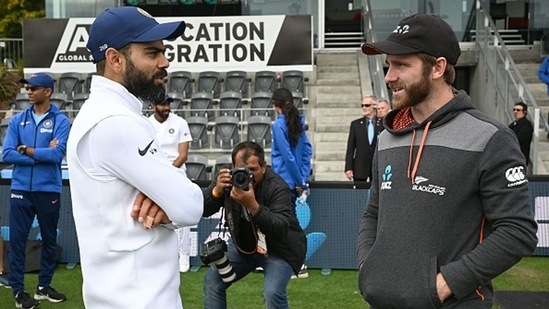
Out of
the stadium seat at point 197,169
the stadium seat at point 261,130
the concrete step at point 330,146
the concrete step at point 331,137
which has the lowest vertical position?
the concrete step at point 330,146

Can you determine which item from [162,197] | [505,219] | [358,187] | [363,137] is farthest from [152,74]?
[363,137]

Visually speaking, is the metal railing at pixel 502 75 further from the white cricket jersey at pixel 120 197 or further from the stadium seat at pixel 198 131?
the white cricket jersey at pixel 120 197

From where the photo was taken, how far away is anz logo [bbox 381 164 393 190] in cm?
291

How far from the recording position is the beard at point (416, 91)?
2.86 metres

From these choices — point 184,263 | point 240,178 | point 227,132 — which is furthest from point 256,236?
point 227,132

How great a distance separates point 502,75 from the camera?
49.9ft

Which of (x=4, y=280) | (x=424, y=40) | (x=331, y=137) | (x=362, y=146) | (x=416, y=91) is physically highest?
(x=424, y=40)

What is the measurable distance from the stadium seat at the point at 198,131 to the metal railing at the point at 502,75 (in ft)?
17.9

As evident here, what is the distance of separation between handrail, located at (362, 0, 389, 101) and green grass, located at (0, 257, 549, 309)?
565 centimetres

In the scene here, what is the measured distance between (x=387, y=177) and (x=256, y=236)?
2.28 meters

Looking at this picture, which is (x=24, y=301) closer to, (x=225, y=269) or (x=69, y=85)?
(x=225, y=269)

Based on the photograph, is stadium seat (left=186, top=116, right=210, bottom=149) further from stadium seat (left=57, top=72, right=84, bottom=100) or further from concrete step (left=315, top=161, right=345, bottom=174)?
stadium seat (left=57, top=72, right=84, bottom=100)

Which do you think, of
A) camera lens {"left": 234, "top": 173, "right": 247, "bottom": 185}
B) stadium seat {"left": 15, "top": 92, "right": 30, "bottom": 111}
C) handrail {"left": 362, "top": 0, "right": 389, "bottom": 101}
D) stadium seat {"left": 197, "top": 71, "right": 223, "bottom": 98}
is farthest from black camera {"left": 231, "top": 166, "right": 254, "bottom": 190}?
stadium seat {"left": 15, "top": 92, "right": 30, "bottom": 111}

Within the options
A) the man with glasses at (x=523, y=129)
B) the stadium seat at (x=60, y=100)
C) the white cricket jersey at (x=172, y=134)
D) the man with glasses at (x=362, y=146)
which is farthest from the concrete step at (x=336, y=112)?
the white cricket jersey at (x=172, y=134)
